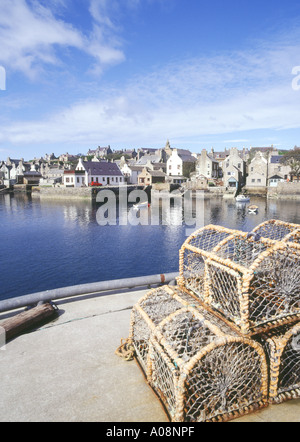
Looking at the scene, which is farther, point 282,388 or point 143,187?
point 143,187

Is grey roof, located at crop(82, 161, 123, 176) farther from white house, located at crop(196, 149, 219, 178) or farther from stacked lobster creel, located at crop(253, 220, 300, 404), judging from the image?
stacked lobster creel, located at crop(253, 220, 300, 404)

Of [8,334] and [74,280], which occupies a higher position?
[8,334]

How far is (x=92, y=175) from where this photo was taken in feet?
229

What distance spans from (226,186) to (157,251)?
49.5 meters

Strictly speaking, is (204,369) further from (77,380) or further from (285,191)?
(285,191)

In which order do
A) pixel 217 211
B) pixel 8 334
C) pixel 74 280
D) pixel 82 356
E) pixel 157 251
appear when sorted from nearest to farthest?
pixel 82 356
pixel 8 334
pixel 74 280
pixel 157 251
pixel 217 211

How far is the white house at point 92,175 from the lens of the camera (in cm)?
6862

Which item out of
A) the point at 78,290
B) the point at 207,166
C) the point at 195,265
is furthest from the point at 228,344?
the point at 207,166

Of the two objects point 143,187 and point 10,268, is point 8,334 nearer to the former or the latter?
point 10,268

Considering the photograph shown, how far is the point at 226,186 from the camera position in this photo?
2675 inches

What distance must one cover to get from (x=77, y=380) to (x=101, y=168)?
70.8m

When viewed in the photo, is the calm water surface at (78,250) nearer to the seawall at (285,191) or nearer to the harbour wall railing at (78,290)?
the harbour wall railing at (78,290)

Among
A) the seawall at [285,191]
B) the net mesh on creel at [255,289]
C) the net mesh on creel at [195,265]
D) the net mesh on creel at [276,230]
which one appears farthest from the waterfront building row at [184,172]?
the net mesh on creel at [255,289]
